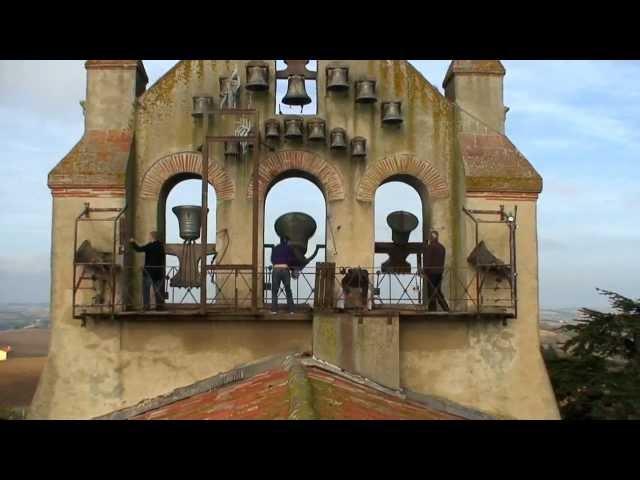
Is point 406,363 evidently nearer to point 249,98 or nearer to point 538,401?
point 538,401

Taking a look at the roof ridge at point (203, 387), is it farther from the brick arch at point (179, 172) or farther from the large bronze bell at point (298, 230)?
the brick arch at point (179, 172)

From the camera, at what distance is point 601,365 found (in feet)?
66.8

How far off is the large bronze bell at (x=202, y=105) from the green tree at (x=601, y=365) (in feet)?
34.8

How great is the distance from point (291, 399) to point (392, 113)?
7437mm

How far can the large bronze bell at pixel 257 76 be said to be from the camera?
13789 mm

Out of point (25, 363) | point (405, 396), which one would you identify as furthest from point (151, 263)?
point (25, 363)

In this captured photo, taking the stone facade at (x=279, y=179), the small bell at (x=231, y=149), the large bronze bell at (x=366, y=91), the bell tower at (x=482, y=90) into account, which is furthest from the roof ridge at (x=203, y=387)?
the bell tower at (x=482, y=90)

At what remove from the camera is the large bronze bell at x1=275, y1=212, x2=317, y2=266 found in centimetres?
1421

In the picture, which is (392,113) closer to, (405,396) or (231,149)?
(231,149)

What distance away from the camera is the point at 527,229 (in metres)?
13.7

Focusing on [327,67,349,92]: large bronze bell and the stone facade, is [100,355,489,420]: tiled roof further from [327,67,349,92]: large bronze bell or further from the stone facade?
[327,67,349,92]: large bronze bell

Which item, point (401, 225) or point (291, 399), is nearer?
point (291, 399)

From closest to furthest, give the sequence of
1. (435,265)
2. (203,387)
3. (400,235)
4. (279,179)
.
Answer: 1. (203,387)
2. (435,265)
3. (279,179)
4. (400,235)
